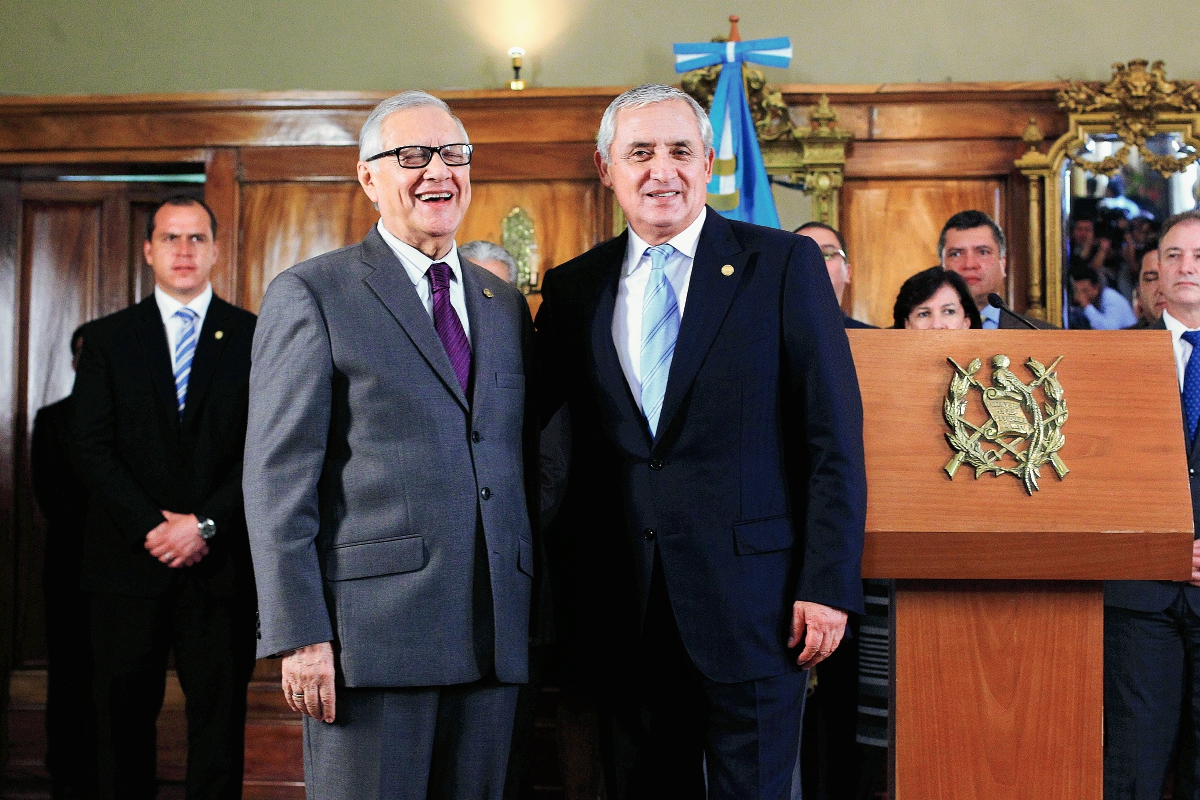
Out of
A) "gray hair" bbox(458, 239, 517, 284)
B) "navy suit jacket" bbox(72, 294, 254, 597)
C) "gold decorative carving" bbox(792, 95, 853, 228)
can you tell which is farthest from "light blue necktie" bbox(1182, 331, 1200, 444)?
"navy suit jacket" bbox(72, 294, 254, 597)

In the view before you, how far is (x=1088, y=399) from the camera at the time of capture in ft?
5.61

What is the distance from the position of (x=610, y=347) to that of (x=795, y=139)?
2747mm

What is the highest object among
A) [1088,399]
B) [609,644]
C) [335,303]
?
[335,303]

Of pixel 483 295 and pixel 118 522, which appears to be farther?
pixel 118 522

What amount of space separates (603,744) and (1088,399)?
942 millimetres

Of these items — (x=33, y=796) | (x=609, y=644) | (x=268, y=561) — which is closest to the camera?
(x=268, y=561)

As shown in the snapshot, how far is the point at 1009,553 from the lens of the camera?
5.49ft

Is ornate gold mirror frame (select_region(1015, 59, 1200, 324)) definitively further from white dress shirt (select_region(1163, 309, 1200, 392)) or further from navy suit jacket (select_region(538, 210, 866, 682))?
navy suit jacket (select_region(538, 210, 866, 682))

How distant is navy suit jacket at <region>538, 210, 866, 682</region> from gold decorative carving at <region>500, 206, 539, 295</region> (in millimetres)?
2580

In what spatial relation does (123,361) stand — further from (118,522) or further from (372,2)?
(372,2)

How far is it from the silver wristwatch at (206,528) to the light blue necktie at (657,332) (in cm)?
149

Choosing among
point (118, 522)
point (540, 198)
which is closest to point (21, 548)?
point (118, 522)

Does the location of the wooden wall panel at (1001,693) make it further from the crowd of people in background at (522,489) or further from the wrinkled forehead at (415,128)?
the wrinkled forehead at (415,128)

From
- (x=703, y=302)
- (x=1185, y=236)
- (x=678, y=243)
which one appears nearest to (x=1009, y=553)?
(x=703, y=302)
